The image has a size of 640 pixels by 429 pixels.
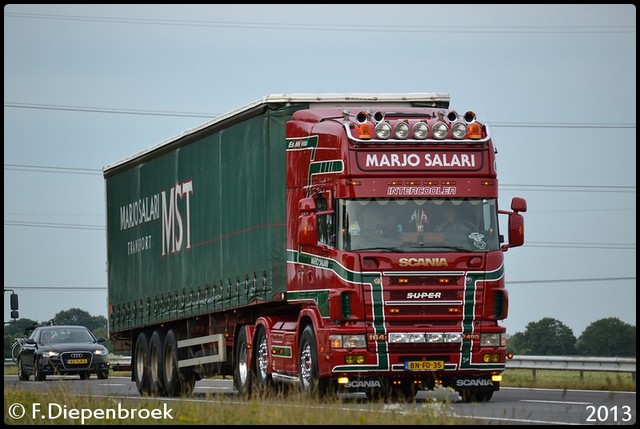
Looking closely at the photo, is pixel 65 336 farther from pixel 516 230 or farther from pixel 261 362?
pixel 516 230

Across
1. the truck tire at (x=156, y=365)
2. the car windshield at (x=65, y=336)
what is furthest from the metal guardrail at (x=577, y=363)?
the car windshield at (x=65, y=336)

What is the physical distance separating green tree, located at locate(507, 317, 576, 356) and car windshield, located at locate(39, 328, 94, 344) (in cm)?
2879

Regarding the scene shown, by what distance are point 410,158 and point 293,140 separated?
218 centimetres

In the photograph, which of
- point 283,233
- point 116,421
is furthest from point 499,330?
point 116,421

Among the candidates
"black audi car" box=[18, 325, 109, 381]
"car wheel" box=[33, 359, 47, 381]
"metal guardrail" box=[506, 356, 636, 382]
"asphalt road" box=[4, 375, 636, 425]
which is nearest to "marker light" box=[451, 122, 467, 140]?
"asphalt road" box=[4, 375, 636, 425]

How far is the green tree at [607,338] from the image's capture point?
236 ft

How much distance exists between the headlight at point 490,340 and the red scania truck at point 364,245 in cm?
2

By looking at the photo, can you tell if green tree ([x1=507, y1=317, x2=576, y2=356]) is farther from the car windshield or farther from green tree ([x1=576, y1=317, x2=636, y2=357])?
the car windshield

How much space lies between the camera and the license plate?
24234 mm

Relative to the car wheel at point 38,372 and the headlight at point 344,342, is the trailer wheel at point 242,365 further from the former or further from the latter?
the car wheel at point 38,372

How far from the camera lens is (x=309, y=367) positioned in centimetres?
2489

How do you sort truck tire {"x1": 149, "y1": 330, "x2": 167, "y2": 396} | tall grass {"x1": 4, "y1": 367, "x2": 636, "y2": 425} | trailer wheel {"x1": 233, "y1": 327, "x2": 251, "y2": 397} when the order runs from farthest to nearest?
truck tire {"x1": 149, "y1": 330, "x2": 167, "y2": 396} → trailer wheel {"x1": 233, "y1": 327, "x2": 251, "y2": 397} → tall grass {"x1": 4, "y1": 367, "x2": 636, "y2": 425}

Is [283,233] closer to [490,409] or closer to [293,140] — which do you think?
[293,140]

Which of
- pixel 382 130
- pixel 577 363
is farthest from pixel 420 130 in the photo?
pixel 577 363
